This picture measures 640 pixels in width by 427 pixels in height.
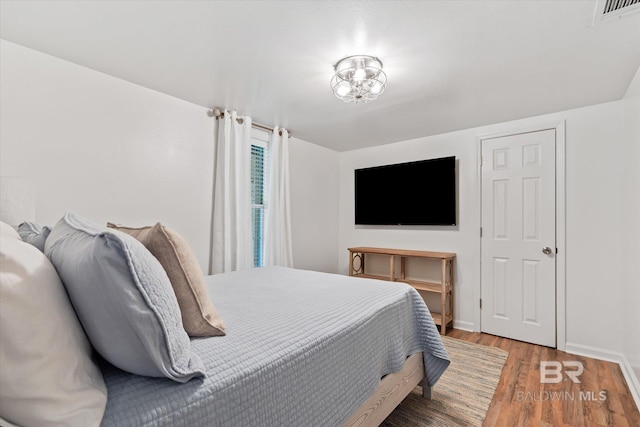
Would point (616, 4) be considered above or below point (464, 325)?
above

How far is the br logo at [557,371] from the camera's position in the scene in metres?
2.39

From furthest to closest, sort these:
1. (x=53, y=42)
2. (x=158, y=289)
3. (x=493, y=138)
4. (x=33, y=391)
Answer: (x=493, y=138) → (x=53, y=42) → (x=158, y=289) → (x=33, y=391)

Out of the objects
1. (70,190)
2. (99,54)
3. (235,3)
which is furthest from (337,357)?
(99,54)

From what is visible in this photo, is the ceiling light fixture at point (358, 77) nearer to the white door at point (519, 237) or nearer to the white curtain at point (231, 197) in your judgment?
the white curtain at point (231, 197)

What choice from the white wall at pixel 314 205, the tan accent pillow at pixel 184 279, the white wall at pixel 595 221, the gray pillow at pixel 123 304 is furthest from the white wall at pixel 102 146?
the white wall at pixel 595 221

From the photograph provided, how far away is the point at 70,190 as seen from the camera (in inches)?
86.1

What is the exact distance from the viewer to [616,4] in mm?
1519

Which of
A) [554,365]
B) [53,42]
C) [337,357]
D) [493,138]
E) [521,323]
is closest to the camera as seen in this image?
[337,357]

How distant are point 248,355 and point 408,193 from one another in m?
3.31

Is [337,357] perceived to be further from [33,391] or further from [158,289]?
[33,391]

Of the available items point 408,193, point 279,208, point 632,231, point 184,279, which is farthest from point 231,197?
point 632,231

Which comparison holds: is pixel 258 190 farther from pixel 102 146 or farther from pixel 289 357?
pixel 289 357

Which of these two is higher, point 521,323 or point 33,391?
point 33,391

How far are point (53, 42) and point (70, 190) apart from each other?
961 millimetres
